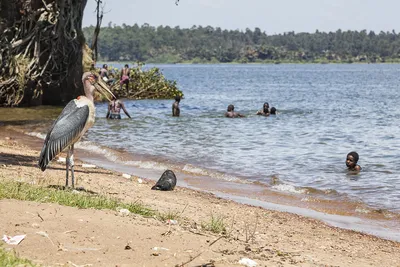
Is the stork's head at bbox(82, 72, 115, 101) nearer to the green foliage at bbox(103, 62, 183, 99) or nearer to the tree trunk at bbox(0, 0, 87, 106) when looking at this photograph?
the tree trunk at bbox(0, 0, 87, 106)

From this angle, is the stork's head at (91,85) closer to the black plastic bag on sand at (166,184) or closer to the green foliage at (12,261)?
the black plastic bag on sand at (166,184)

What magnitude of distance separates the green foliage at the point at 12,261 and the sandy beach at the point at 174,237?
189mm

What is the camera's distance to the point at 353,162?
16.0 metres

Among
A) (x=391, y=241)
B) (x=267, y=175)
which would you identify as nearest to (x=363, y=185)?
(x=267, y=175)

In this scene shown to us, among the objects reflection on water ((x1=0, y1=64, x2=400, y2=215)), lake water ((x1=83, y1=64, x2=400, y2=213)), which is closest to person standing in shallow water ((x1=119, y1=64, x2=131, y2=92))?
reflection on water ((x1=0, y1=64, x2=400, y2=215))

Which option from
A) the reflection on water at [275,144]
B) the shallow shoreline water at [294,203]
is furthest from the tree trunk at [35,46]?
the shallow shoreline water at [294,203]

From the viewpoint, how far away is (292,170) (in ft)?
53.0

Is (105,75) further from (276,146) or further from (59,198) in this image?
(59,198)

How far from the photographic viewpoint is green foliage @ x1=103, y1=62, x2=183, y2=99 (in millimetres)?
37453

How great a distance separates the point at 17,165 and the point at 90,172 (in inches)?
56.1

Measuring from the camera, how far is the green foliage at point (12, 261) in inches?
218

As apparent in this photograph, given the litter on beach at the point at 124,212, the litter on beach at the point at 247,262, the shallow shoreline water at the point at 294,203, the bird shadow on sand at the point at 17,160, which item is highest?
the litter on beach at the point at 247,262

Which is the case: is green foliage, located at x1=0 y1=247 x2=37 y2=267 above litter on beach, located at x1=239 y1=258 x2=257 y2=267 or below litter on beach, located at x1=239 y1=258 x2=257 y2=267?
above

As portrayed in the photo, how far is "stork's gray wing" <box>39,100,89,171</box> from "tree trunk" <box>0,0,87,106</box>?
16.7 meters
